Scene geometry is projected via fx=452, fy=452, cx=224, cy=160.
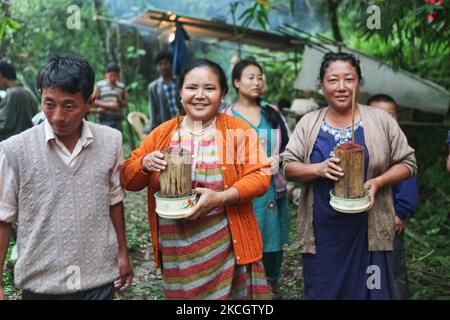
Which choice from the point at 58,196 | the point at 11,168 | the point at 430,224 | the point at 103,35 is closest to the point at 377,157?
the point at 58,196

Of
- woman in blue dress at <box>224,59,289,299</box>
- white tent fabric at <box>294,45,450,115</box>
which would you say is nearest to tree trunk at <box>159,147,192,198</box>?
woman in blue dress at <box>224,59,289,299</box>

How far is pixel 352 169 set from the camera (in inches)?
84.9

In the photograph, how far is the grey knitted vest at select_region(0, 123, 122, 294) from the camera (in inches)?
71.4

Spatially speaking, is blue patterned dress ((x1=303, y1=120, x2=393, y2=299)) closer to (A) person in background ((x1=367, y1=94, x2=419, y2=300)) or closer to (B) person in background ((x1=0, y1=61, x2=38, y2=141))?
(A) person in background ((x1=367, y1=94, x2=419, y2=300))

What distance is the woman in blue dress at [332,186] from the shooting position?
242 centimetres

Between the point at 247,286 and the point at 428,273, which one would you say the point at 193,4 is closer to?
the point at 428,273

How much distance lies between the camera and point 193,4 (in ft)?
47.5

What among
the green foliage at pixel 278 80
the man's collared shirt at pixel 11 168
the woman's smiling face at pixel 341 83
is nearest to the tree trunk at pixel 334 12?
the green foliage at pixel 278 80

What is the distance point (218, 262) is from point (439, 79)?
557 cm

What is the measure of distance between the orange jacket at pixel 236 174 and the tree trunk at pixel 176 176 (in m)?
0.20

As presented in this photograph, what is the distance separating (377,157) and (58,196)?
158 centimetres

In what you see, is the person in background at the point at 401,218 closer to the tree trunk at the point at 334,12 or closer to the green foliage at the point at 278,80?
the tree trunk at the point at 334,12

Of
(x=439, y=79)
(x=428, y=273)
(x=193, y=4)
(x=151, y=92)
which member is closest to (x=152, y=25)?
(x=151, y=92)

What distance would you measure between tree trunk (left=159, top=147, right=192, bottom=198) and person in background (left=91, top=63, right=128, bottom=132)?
5277 millimetres
